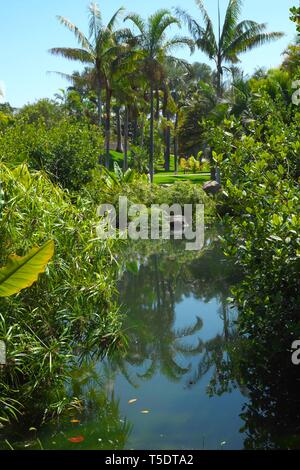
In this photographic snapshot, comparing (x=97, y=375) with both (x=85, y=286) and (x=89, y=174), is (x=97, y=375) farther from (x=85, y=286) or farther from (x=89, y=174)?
(x=89, y=174)

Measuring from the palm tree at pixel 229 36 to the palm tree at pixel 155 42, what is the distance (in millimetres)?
812

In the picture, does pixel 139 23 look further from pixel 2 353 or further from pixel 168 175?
pixel 2 353

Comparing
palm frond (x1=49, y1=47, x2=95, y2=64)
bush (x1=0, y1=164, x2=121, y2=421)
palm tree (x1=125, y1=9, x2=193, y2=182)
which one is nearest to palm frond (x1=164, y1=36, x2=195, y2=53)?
palm tree (x1=125, y1=9, x2=193, y2=182)

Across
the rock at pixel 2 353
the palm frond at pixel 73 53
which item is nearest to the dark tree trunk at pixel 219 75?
the palm frond at pixel 73 53

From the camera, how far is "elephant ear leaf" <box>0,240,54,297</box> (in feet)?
15.5

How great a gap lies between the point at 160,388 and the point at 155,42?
25103 mm

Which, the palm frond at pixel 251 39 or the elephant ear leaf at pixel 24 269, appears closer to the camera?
the elephant ear leaf at pixel 24 269

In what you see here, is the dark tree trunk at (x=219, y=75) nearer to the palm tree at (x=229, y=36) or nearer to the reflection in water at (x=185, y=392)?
the palm tree at (x=229, y=36)

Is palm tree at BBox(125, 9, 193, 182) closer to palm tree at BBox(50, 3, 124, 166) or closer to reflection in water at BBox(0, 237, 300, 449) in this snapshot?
palm tree at BBox(50, 3, 124, 166)

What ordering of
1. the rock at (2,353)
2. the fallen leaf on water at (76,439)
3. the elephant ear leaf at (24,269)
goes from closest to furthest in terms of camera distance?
the elephant ear leaf at (24,269) < the rock at (2,353) < the fallen leaf on water at (76,439)

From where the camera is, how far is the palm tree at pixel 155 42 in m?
28.5

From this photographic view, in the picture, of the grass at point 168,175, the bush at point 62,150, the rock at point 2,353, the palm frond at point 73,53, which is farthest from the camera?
the grass at point 168,175

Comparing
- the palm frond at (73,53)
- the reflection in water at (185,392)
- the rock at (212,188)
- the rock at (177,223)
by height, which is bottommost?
the reflection in water at (185,392)
